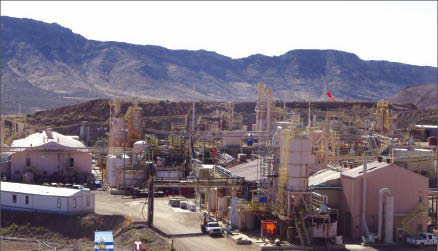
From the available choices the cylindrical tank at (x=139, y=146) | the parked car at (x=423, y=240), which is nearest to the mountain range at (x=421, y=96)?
the cylindrical tank at (x=139, y=146)

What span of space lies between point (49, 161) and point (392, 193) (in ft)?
95.6

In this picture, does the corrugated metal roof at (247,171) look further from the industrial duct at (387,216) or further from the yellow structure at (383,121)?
the yellow structure at (383,121)

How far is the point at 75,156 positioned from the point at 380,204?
28.5 meters

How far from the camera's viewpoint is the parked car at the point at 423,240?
29.6 meters

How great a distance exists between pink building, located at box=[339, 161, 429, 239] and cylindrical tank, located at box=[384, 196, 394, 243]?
2.28ft

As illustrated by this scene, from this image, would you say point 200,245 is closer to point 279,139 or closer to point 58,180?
point 279,139

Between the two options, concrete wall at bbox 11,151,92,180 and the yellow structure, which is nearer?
concrete wall at bbox 11,151,92,180

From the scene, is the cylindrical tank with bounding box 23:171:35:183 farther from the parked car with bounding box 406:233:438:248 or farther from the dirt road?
the parked car with bounding box 406:233:438:248

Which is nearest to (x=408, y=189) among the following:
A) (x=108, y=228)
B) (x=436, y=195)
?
(x=436, y=195)

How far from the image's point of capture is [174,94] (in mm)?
190500

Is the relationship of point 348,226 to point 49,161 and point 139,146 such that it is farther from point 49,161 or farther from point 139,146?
point 49,161

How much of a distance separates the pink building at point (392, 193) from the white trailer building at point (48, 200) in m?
14.9

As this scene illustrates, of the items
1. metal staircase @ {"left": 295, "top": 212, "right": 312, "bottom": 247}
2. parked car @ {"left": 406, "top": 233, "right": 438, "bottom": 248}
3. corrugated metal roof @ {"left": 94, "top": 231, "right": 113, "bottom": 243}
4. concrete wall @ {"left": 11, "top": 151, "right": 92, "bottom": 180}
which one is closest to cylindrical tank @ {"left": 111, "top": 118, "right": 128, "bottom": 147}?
concrete wall @ {"left": 11, "top": 151, "right": 92, "bottom": 180}

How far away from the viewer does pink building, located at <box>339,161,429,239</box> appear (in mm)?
30609
